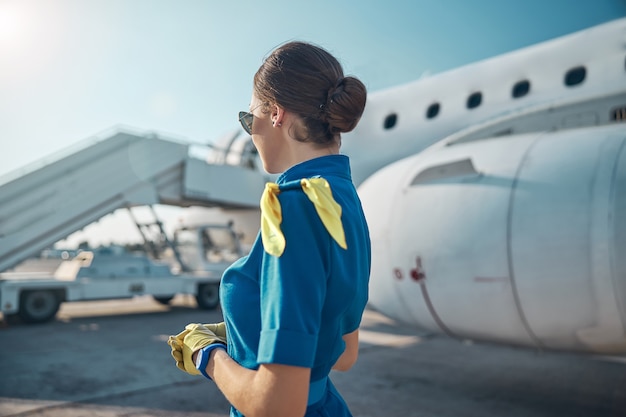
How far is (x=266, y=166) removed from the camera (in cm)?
135

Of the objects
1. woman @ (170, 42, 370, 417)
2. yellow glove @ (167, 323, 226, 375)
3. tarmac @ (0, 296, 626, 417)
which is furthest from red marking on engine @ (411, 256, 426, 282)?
yellow glove @ (167, 323, 226, 375)

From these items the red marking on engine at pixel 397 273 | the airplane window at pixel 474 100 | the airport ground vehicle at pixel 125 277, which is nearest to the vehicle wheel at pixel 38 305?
the airport ground vehicle at pixel 125 277

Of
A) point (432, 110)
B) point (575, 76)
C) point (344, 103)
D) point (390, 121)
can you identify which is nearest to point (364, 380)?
point (344, 103)

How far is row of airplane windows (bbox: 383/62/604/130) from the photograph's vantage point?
675cm

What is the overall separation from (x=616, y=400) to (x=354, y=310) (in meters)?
4.91

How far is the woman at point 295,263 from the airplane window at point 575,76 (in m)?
6.67

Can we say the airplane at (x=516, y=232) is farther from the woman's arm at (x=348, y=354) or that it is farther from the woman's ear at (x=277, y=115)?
the woman's ear at (x=277, y=115)

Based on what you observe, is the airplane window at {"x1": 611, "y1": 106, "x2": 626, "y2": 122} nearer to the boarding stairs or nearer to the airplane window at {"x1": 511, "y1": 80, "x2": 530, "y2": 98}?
the airplane window at {"x1": 511, "y1": 80, "x2": 530, "y2": 98}

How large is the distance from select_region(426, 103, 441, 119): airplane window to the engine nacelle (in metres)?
4.08

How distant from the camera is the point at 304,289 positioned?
38.6 inches

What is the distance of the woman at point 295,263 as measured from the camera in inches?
38.2

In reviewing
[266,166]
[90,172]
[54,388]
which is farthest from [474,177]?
[90,172]

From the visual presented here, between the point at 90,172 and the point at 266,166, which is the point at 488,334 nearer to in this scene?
the point at 266,166

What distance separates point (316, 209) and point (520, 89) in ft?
24.1
